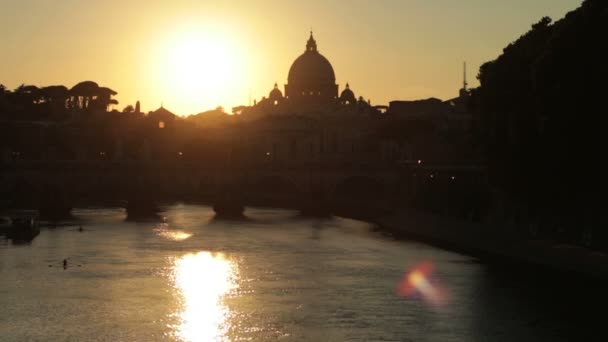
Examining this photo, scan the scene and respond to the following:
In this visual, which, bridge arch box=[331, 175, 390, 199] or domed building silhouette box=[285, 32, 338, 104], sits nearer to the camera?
bridge arch box=[331, 175, 390, 199]

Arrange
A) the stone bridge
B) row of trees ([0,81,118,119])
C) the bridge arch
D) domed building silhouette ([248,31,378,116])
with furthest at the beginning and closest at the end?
domed building silhouette ([248,31,378,116]) → row of trees ([0,81,118,119]) → the bridge arch → the stone bridge

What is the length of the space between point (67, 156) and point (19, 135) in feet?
26.1

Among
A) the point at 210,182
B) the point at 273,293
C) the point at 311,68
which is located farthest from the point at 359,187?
the point at 311,68

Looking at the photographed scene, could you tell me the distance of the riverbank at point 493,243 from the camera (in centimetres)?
5741

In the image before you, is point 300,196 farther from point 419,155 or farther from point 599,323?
point 599,323

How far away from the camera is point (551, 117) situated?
184ft

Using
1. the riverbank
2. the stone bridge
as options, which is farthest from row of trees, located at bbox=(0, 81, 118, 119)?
the riverbank

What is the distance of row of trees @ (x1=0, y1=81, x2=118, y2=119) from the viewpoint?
15450cm

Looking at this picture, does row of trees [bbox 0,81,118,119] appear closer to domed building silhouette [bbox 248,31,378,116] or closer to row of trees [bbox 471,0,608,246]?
domed building silhouette [bbox 248,31,378,116]

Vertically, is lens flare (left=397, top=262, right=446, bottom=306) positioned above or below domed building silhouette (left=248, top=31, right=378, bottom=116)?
below

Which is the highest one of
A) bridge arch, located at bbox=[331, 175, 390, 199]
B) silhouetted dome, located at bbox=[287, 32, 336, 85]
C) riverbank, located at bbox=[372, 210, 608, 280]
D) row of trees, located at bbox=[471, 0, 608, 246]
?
silhouetted dome, located at bbox=[287, 32, 336, 85]

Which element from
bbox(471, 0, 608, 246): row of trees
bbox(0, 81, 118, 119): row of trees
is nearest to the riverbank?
bbox(471, 0, 608, 246): row of trees

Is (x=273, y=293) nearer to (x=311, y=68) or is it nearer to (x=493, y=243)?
(x=493, y=243)

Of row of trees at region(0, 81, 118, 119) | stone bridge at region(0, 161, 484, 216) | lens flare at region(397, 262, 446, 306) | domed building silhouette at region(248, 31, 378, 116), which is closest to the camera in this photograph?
lens flare at region(397, 262, 446, 306)
